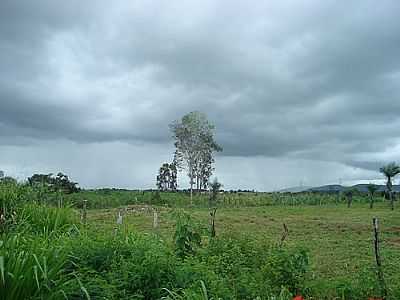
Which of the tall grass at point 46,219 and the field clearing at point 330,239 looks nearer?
the tall grass at point 46,219

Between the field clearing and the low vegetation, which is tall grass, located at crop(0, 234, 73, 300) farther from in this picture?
the field clearing

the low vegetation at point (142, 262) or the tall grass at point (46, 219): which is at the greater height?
the tall grass at point (46, 219)

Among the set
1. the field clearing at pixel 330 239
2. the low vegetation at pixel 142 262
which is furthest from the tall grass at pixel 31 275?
the field clearing at pixel 330 239

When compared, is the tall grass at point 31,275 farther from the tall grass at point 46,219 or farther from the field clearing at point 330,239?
the field clearing at point 330,239

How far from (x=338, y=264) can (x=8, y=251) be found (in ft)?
26.1

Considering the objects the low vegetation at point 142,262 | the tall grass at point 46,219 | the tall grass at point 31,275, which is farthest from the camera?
the tall grass at point 46,219

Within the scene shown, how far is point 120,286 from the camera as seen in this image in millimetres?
2918

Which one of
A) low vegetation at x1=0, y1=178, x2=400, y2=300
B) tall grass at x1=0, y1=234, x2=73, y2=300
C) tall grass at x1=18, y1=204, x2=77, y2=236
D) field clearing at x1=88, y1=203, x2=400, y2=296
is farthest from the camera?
field clearing at x1=88, y1=203, x2=400, y2=296

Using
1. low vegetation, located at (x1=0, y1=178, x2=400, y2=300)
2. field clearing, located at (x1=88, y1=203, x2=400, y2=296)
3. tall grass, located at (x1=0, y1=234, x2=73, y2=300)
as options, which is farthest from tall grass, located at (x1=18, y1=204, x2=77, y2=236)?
tall grass, located at (x1=0, y1=234, x2=73, y2=300)

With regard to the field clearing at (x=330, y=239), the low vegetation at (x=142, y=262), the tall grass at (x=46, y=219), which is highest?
the tall grass at (x=46, y=219)

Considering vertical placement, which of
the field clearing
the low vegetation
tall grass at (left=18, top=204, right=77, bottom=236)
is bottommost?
the field clearing

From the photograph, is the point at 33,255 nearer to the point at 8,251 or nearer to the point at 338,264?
the point at 8,251

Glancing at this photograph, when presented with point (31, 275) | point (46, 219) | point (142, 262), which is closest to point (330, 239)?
point (46, 219)

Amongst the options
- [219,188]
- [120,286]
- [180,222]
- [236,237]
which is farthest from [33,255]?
[219,188]
